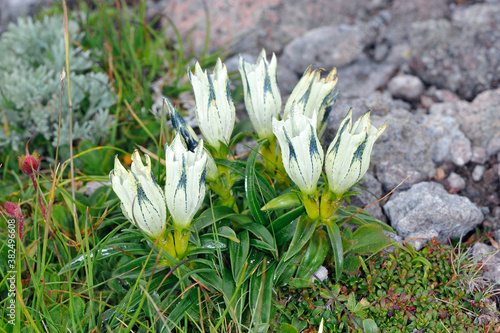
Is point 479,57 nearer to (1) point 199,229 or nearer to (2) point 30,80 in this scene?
(1) point 199,229

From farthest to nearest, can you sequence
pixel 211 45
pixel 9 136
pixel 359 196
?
pixel 211 45 → pixel 9 136 → pixel 359 196

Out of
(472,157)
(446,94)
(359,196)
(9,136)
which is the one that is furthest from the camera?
(446,94)

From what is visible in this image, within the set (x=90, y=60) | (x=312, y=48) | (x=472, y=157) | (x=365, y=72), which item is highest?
(x=90, y=60)

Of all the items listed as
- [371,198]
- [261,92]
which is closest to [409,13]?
A: [371,198]

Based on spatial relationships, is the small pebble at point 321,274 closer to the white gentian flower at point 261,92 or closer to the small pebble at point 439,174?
the white gentian flower at point 261,92

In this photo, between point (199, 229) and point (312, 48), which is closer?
point (199, 229)

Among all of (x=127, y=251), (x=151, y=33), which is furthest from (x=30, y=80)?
(x=127, y=251)

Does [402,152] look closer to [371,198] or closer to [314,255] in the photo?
[371,198]
